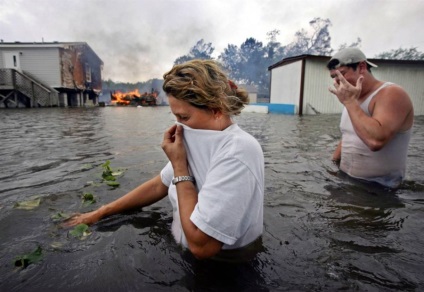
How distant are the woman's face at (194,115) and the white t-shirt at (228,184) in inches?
1.7

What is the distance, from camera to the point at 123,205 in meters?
2.69

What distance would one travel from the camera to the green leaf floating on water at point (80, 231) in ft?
7.47

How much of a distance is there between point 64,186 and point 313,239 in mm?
3016

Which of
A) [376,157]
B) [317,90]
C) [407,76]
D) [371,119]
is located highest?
[407,76]

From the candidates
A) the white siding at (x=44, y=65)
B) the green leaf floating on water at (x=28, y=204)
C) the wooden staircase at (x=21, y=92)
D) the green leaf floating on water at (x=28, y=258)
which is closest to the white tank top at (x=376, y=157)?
the green leaf floating on water at (x=28, y=258)

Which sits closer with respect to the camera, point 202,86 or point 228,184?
point 228,184

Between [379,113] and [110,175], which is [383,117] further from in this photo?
[110,175]

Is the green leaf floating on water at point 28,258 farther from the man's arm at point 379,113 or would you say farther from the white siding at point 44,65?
the white siding at point 44,65

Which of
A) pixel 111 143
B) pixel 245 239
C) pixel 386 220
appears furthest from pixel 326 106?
pixel 245 239

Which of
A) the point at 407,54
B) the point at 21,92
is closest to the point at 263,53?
the point at 407,54

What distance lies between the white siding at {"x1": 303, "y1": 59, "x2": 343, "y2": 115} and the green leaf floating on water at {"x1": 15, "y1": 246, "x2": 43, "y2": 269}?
19510mm

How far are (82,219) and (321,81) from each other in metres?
19.8

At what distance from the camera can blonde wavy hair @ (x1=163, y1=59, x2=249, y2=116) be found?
1.54m

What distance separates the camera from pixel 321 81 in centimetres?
1944
